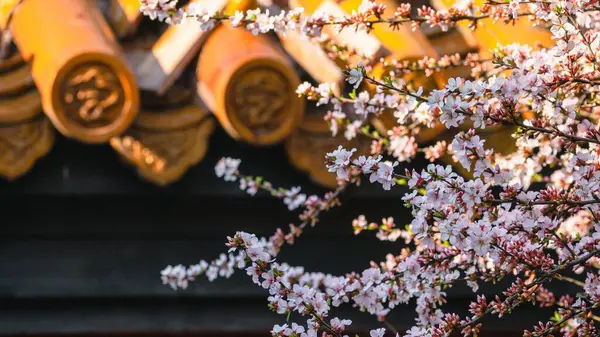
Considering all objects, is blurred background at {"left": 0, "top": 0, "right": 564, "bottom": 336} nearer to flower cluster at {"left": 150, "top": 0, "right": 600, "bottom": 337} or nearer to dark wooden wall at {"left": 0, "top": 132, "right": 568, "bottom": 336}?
dark wooden wall at {"left": 0, "top": 132, "right": 568, "bottom": 336}

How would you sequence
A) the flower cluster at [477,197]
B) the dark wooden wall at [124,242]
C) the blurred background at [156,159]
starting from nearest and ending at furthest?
the flower cluster at [477,197], the blurred background at [156,159], the dark wooden wall at [124,242]

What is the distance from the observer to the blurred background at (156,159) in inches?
186

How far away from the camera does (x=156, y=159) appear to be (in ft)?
16.1

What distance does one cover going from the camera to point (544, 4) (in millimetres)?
2320

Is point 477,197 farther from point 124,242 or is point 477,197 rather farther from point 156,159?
point 124,242

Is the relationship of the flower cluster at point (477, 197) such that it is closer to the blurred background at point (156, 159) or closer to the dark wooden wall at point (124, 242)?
the blurred background at point (156, 159)

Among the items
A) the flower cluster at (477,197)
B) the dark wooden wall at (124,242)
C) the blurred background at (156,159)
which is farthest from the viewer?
the dark wooden wall at (124,242)

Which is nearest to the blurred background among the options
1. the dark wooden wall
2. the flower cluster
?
the dark wooden wall

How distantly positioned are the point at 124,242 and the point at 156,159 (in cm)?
57

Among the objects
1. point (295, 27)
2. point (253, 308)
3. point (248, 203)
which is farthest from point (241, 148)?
point (295, 27)

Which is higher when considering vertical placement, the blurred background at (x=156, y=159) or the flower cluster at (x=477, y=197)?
the blurred background at (x=156, y=159)

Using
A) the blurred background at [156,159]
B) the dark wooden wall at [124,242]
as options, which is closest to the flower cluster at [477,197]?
the blurred background at [156,159]

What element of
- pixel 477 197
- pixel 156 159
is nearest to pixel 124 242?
pixel 156 159

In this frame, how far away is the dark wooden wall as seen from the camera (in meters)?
5.08
